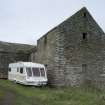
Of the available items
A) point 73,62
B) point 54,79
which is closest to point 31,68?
point 54,79

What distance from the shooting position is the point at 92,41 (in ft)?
102

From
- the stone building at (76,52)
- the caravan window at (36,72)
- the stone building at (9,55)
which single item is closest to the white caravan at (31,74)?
the caravan window at (36,72)

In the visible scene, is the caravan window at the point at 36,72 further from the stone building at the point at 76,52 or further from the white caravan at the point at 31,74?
the stone building at the point at 76,52

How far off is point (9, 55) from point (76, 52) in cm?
1335

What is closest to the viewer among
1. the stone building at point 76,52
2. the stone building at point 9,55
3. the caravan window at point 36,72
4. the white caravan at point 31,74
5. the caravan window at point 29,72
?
the white caravan at point 31,74

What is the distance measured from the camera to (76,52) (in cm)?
2989

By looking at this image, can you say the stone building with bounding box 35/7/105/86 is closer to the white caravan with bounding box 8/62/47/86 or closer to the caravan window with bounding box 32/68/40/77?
the white caravan with bounding box 8/62/47/86

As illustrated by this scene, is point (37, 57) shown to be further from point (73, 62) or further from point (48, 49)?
point (73, 62)

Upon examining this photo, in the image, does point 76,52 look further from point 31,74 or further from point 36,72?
point 31,74

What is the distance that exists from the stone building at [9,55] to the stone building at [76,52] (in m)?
8.71

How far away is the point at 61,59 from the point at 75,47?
2.40 metres

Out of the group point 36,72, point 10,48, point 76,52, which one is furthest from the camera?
point 10,48

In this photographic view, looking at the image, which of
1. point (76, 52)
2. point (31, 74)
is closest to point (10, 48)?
point (31, 74)

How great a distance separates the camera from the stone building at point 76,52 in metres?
28.9
